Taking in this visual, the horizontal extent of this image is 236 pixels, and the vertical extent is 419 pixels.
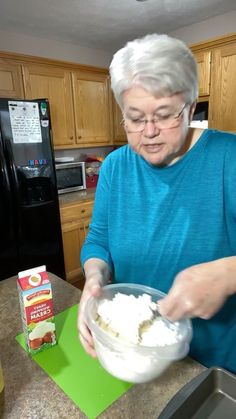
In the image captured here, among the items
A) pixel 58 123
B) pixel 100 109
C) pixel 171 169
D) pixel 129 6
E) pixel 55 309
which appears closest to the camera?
pixel 171 169

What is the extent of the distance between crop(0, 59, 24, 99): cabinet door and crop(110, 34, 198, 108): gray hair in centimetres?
219

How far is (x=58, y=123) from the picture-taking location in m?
2.86

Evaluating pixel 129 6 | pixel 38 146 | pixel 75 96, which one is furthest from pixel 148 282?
pixel 75 96

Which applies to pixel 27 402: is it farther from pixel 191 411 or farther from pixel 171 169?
pixel 171 169

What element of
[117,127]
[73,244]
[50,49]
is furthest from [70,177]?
[50,49]

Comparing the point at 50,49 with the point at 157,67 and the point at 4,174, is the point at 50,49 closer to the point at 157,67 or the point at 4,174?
the point at 4,174

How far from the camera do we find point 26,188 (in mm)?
2295

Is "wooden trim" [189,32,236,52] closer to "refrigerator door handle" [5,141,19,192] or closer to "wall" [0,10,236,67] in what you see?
"wall" [0,10,236,67]

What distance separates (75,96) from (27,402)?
112 inches

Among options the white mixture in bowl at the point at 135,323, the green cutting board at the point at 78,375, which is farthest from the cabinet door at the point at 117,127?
the white mixture in bowl at the point at 135,323

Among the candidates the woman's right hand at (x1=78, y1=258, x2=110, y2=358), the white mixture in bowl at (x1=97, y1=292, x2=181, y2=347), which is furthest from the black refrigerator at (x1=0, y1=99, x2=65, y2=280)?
the white mixture in bowl at (x1=97, y1=292, x2=181, y2=347)

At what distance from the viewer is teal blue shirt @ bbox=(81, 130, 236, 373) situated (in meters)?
0.72

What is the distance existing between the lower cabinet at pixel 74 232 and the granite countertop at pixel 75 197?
0.10 ft

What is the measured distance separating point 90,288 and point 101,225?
300mm
